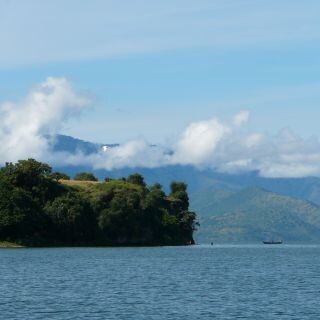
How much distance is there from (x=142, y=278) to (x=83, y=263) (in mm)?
43172

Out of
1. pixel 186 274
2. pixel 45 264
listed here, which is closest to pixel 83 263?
pixel 45 264

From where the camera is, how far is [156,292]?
109 metres

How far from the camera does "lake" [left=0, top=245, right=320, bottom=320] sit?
289 feet

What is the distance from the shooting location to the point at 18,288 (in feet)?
369

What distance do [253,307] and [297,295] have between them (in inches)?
578

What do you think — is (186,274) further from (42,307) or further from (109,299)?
(42,307)

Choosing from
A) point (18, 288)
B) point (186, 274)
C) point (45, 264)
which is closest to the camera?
point (18, 288)

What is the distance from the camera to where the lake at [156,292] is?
289 ft

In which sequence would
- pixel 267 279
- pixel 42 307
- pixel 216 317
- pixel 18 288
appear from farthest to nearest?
pixel 267 279 → pixel 18 288 → pixel 42 307 → pixel 216 317

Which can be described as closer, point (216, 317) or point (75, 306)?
point (216, 317)

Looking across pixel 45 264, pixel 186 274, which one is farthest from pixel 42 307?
pixel 45 264

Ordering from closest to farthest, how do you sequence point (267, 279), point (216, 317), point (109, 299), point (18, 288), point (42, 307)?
point (216, 317), point (42, 307), point (109, 299), point (18, 288), point (267, 279)

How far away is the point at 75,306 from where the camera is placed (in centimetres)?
9288

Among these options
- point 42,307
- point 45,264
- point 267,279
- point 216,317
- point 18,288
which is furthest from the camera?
point 45,264
